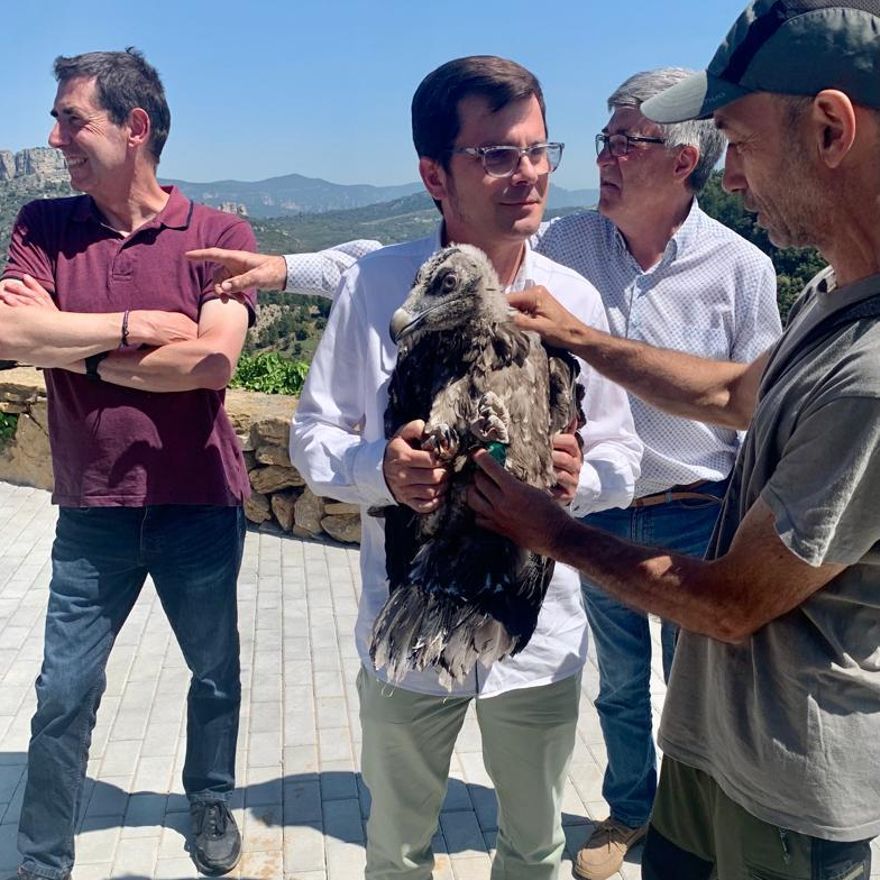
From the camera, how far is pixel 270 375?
10016 mm

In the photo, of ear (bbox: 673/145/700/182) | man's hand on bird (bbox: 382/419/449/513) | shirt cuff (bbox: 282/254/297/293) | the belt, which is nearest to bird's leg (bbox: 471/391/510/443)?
man's hand on bird (bbox: 382/419/449/513)

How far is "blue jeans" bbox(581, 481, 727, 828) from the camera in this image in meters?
3.49

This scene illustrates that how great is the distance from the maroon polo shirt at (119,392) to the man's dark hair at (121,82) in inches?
14.9

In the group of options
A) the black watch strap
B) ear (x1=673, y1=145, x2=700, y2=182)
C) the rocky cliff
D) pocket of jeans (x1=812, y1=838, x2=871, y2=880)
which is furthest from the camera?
the rocky cliff

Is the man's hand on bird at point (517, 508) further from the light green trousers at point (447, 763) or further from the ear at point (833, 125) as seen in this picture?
the ear at point (833, 125)

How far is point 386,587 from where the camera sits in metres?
2.46

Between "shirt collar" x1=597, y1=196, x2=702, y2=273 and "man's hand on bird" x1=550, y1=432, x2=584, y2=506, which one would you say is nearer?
"man's hand on bird" x1=550, y1=432, x2=584, y2=506

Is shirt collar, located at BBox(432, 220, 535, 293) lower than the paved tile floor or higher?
higher

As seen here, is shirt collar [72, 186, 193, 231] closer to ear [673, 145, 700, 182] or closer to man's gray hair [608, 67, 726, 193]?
man's gray hair [608, 67, 726, 193]

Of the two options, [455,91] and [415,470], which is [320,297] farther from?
[415,470]

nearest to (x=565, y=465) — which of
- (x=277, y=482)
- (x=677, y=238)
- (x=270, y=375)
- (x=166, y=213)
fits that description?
(x=677, y=238)

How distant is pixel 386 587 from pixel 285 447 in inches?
231

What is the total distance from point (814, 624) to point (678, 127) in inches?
86.4

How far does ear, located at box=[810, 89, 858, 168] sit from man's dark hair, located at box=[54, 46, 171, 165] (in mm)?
2541
